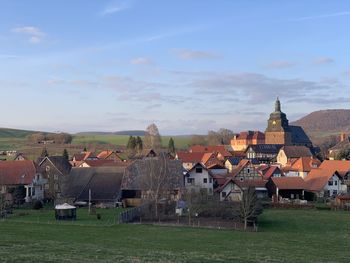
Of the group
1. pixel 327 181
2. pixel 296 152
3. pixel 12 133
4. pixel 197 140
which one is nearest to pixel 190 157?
pixel 296 152

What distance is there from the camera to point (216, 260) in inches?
835

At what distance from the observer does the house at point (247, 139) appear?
6511 inches

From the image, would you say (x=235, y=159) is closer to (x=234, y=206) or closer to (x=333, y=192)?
(x=333, y=192)

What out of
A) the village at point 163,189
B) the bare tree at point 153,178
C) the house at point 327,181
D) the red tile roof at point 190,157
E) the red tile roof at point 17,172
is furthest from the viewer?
the red tile roof at point 190,157

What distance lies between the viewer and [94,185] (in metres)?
57.8

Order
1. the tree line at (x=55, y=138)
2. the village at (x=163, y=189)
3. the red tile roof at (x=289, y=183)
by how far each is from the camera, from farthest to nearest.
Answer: the tree line at (x=55, y=138)
the red tile roof at (x=289, y=183)
the village at (x=163, y=189)

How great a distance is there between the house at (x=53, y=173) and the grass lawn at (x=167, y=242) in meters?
17.7

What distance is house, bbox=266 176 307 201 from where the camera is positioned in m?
63.9

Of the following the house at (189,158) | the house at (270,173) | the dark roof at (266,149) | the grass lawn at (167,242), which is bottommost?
the grass lawn at (167,242)

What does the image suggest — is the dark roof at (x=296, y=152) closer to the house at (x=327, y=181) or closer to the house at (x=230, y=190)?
the house at (x=327, y=181)

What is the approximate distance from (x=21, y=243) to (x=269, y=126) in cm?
12663

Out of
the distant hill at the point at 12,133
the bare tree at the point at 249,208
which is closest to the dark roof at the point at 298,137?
the distant hill at the point at 12,133

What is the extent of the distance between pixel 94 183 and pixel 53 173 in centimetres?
1128

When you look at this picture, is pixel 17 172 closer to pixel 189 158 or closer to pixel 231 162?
pixel 189 158
